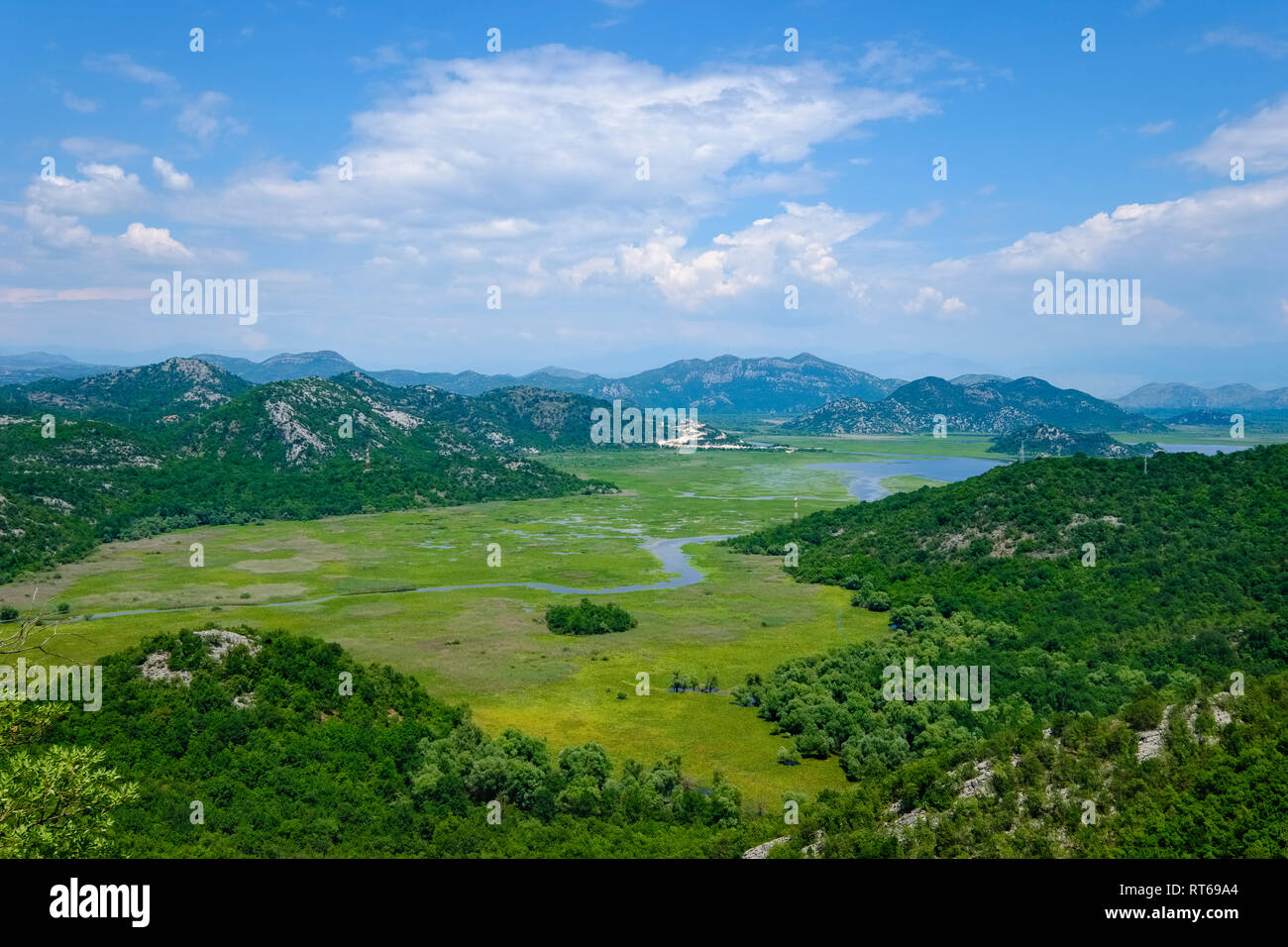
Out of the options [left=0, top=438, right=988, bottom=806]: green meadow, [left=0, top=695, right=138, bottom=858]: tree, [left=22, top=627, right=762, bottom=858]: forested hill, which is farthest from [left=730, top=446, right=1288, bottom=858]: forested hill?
[left=0, top=695, right=138, bottom=858]: tree

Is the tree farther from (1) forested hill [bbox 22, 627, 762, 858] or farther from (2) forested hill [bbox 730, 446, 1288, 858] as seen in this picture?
(2) forested hill [bbox 730, 446, 1288, 858]

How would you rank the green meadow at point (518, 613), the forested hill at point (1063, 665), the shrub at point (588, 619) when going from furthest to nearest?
the shrub at point (588, 619), the green meadow at point (518, 613), the forested hill at point (1063, 665)

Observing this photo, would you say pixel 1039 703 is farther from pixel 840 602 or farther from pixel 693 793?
pixel 840 602

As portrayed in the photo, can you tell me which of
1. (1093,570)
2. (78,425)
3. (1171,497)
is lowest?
(1093,570)

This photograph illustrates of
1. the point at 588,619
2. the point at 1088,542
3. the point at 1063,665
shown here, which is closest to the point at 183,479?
the point at 588,619

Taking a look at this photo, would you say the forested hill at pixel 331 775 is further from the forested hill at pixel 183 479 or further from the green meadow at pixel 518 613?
the forested hill at pixel 183 479

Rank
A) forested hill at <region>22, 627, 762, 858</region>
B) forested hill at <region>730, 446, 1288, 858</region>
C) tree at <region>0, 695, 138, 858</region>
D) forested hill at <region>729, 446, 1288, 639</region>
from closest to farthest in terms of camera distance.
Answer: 1. tree at <region>0, 695, 138, 858</region>
2. forested hill at <region>730, 446, 1288, 858</region>
3. forested hill at <region>22, 627, 762, 858</region>
4. forested hill at <region>729, 446, 1288, 639</region>

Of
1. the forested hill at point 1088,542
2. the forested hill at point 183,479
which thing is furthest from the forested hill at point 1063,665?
the forested hill at point 183,479
